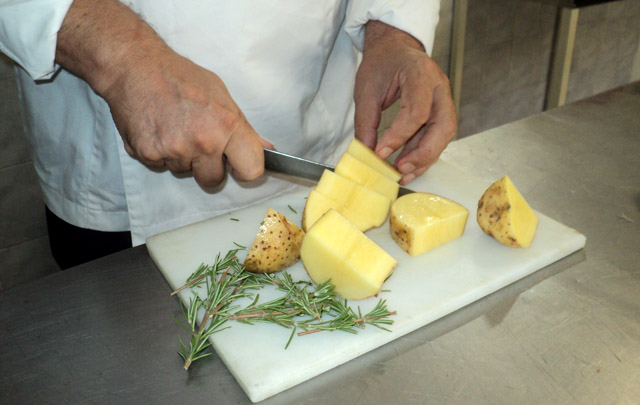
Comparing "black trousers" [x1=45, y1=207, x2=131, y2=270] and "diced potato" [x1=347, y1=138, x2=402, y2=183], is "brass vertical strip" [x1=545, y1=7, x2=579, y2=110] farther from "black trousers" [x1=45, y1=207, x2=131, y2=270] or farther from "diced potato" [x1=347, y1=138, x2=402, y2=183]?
"black trousers" [x1=45, y1=207, x2=131, y2=270]

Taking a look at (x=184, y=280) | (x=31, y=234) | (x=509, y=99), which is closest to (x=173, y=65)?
(x=184, y=280)

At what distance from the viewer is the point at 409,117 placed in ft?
3.97

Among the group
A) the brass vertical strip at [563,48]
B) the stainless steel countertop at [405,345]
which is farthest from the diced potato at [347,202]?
the brass vertical strip at [563,48]

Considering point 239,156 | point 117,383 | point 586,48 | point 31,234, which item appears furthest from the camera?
point 586,48

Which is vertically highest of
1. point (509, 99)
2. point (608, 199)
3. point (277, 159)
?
point (277, 159)

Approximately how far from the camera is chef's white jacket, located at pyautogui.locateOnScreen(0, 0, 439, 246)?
1.20m

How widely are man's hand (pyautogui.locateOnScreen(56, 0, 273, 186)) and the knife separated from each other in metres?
0.07

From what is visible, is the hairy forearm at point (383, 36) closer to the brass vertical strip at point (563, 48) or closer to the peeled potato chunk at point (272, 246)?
the peeled potato chunk at point (272, 246)

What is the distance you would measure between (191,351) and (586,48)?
13.7 ft

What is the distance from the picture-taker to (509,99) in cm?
388

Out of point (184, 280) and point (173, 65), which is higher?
point (173, 65)

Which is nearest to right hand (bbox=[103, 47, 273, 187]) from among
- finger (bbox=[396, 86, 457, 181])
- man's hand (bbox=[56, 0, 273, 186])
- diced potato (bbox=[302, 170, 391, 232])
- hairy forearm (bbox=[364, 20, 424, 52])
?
man's hand (bbox=[56, 0, 273, 186])

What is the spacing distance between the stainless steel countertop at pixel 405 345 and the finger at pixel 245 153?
0.25 metres

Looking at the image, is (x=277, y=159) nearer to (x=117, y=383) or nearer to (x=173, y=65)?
(x=173, y=65)
